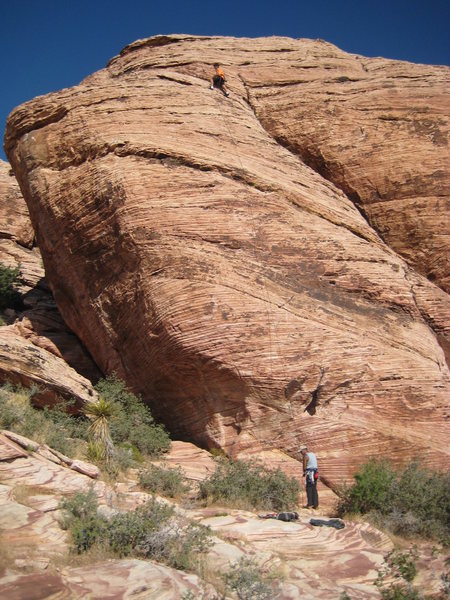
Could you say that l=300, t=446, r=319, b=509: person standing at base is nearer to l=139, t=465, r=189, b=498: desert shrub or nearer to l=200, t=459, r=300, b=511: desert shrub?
l=200, t=459, r=300, b=511: desert shrub

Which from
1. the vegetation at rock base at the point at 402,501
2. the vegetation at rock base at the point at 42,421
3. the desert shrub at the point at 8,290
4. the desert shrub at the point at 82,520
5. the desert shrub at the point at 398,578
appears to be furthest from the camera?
the desert shrub at the point at 8,290

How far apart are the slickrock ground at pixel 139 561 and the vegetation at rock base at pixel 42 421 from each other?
120cm

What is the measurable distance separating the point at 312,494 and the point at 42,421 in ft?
19.3

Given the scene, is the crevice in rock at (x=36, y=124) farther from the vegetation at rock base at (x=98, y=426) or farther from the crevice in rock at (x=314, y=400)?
the crevice in rock at (x=314, y=400)

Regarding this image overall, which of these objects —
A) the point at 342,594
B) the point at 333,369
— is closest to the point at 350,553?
A: the point at 342,594

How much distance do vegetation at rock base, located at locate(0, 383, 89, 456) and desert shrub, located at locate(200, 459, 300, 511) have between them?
2.94 meters

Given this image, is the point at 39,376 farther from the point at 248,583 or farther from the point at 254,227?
the point at 248,583

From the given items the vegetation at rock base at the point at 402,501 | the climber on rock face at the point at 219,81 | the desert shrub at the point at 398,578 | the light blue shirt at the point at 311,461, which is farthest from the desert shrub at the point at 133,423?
the climber on rock face at the point at 219,81

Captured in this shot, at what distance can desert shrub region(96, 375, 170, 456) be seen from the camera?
14.2 meters

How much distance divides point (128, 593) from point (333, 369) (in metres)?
7.63

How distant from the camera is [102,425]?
13445 mm

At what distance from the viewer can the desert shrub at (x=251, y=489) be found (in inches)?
464

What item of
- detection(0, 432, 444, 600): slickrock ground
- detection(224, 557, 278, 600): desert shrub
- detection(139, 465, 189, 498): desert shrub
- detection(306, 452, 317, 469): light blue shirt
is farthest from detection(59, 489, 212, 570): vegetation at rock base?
detection(306, 452, 317, 469): light blue shirt

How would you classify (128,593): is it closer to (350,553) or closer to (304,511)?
(350,553)
